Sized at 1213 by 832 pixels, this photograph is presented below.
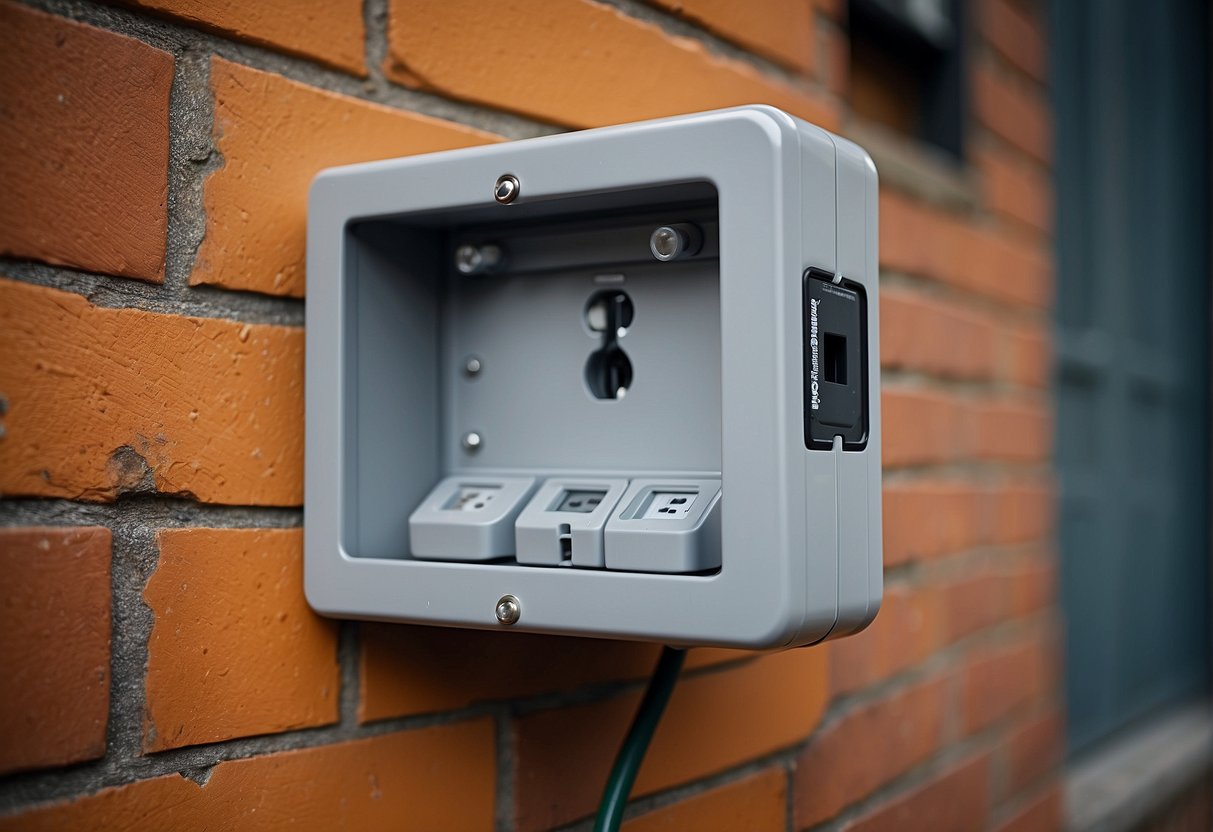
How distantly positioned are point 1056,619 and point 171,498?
4.86 ft

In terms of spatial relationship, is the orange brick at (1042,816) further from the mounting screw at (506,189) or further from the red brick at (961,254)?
the mounting screw at (506,189)

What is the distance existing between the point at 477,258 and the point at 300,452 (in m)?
0.15

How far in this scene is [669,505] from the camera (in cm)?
64

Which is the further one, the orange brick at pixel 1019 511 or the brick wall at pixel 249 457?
the orange brick at pixel 1019 511

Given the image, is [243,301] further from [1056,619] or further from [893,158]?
[1056,619]

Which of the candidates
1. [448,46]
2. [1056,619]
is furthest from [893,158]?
[1056,619]

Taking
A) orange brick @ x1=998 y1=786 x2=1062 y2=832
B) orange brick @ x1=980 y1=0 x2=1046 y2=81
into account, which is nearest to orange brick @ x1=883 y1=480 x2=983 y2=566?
orange brick @ x1=998 y1=786 x2=1062 y2=832

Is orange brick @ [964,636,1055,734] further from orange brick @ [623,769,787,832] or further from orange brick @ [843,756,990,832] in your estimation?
orange brick @ [623,769,787,832]

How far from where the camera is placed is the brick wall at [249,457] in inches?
23.0

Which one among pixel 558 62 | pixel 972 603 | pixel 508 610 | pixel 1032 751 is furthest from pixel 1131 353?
pixel 508 610

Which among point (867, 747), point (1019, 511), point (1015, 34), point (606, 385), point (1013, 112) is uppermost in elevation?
point (1015, 34)

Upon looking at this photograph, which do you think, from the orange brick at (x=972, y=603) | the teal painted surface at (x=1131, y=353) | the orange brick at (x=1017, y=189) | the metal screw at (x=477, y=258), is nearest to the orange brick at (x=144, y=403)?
the metal screw at (x=477, y=258)

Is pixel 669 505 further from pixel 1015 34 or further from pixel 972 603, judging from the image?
pixel 1015 34

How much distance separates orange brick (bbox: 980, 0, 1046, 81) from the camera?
1.63 m
